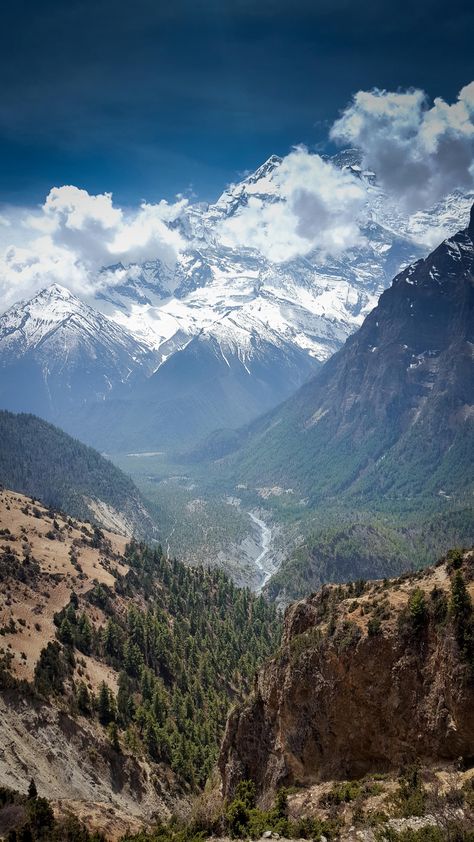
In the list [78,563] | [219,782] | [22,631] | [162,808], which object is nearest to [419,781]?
[219,782]

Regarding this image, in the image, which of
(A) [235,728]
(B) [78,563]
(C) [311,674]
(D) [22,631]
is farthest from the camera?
(B) [78,563]

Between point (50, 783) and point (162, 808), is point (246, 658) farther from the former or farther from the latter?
point (50, 783)

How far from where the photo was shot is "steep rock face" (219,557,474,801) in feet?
159

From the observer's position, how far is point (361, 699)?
179 feet

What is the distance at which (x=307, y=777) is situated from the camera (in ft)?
189

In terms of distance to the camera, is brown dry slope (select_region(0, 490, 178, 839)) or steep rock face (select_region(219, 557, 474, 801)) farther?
brown dry slope (select_region(0, 490, 178, 839))

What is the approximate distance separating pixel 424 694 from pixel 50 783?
201 feet

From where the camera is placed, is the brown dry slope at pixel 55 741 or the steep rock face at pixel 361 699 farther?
the brown dry slope at pixel 55 741

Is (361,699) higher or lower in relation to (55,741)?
higher

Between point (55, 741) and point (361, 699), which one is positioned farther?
point (55, 741)

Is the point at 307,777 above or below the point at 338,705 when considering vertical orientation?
below

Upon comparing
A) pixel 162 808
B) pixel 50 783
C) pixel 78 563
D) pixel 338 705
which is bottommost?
pixel 162 808

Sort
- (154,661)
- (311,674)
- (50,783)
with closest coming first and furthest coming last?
(311,674) < (50,783) < (154,661)

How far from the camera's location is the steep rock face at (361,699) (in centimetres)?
A: 4844
